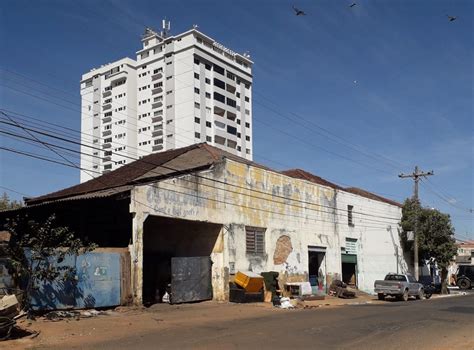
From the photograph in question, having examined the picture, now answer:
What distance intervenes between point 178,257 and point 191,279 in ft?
4.30

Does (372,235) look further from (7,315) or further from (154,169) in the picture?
(7,315)

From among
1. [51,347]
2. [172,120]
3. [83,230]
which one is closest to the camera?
[51,347]

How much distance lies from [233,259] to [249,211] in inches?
127

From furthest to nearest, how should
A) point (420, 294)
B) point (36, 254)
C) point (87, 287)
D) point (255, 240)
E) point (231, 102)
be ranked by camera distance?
point (231, 102), point (420, 294), point (255, 240), point (87, 287), point (36, 254)

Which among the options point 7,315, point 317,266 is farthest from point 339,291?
point 7,315

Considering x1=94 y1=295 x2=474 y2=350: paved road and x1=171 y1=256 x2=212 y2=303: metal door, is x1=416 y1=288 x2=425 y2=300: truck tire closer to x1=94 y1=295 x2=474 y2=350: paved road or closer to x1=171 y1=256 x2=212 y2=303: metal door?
x1=171 y1=256 x2=212 y2=303: metal door

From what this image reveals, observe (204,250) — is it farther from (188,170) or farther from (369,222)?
(369,222)

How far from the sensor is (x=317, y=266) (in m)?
36.5

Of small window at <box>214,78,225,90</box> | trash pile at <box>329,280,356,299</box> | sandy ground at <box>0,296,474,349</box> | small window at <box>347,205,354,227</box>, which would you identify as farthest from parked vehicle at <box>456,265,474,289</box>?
small window at <box>214,78,225,90</box>

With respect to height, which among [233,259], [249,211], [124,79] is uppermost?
[124,79]

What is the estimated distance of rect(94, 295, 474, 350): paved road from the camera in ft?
40.9

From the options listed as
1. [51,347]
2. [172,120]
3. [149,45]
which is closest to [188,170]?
[51,347]

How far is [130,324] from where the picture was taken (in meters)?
17.1

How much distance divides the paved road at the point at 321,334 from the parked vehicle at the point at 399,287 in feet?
43.2
